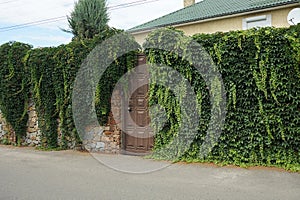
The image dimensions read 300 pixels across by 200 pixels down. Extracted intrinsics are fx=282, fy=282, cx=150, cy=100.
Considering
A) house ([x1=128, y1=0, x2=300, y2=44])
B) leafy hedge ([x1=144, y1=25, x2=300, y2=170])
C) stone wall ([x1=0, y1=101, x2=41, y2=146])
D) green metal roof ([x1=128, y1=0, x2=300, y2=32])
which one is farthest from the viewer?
green metal roof ([x1=128, y1=0, x2=300, y2=32])

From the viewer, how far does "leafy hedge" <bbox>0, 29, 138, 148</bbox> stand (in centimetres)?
614

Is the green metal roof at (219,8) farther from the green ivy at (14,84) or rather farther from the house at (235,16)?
the green ivy at (14,84)

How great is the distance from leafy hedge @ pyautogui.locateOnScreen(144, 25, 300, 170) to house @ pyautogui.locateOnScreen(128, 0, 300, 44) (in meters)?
5.28

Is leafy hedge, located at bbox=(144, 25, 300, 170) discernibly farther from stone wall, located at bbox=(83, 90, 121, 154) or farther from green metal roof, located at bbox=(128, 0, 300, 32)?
green metal roof, located at bbox=(128, 0, 300, 32)

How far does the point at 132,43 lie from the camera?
19.9 ft

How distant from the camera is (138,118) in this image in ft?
19.9

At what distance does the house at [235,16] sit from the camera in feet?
31.0

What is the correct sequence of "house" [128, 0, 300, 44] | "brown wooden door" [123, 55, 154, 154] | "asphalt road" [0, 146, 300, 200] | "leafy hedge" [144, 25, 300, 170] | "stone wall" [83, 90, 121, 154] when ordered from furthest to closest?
"house" [128, 0, 300, 44] → "stone wall" [83, 90, 121, 154] → "brown wooden door" [123, 55, 154, 154] → "leafy hedge" [144, 25, 300, 170] → "asphalt road" [0, 146, 300, 200]

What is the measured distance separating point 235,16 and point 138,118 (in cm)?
639

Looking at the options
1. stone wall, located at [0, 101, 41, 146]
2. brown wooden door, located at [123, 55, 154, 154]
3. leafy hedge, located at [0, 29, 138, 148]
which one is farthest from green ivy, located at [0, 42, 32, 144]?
brown wooden door, located at [123, 55, 154, 154]

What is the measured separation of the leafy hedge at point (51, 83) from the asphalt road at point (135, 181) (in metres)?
1.19

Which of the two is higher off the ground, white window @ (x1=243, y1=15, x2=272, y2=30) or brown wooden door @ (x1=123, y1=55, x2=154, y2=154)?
white window @ (x1=243, y1=15, x2=272, y2=30)

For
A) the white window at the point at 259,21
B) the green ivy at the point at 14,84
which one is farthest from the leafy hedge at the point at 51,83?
the white window at the point at 259,21

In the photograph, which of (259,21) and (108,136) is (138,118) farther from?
(259,21)
